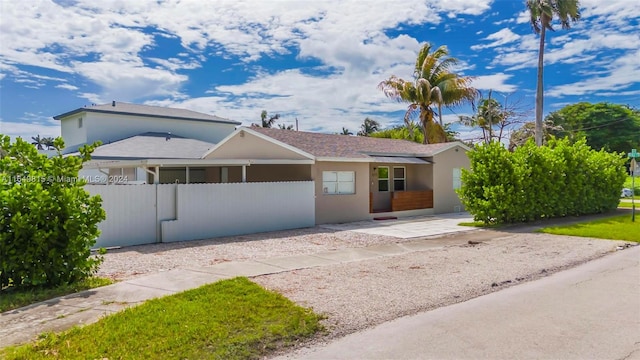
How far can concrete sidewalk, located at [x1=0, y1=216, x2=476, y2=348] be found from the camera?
550 centimetres

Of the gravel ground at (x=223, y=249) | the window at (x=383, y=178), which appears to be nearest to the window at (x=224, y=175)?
the gravel ground at (x=223, y=249)

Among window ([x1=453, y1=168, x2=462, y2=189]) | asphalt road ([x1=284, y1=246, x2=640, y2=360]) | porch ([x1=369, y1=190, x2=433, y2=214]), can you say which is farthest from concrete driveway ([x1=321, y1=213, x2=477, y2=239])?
asphalt road ([x1=284, y1=246, x2=640, y2=360])

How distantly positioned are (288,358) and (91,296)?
11.9 ft

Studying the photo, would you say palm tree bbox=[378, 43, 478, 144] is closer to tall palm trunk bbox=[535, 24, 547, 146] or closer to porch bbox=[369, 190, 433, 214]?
tall palm trunk bbox=[535, 24, 547, 146]

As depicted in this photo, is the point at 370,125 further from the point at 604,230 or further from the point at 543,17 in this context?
the point at 604,230

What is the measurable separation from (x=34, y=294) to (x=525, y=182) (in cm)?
1548

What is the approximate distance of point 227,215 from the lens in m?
14.0

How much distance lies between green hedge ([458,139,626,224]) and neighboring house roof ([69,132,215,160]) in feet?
40.1

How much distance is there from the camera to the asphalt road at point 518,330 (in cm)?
482

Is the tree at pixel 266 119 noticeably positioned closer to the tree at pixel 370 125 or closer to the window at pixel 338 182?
the tree at pixel 370 125

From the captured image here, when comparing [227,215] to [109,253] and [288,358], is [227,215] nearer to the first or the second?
[109,253]

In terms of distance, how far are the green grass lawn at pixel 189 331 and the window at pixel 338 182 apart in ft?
37.0

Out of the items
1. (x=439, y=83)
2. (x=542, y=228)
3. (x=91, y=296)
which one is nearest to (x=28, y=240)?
(x=91, y=296)

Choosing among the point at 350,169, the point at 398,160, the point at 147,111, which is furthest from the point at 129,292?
the point at 147,111
